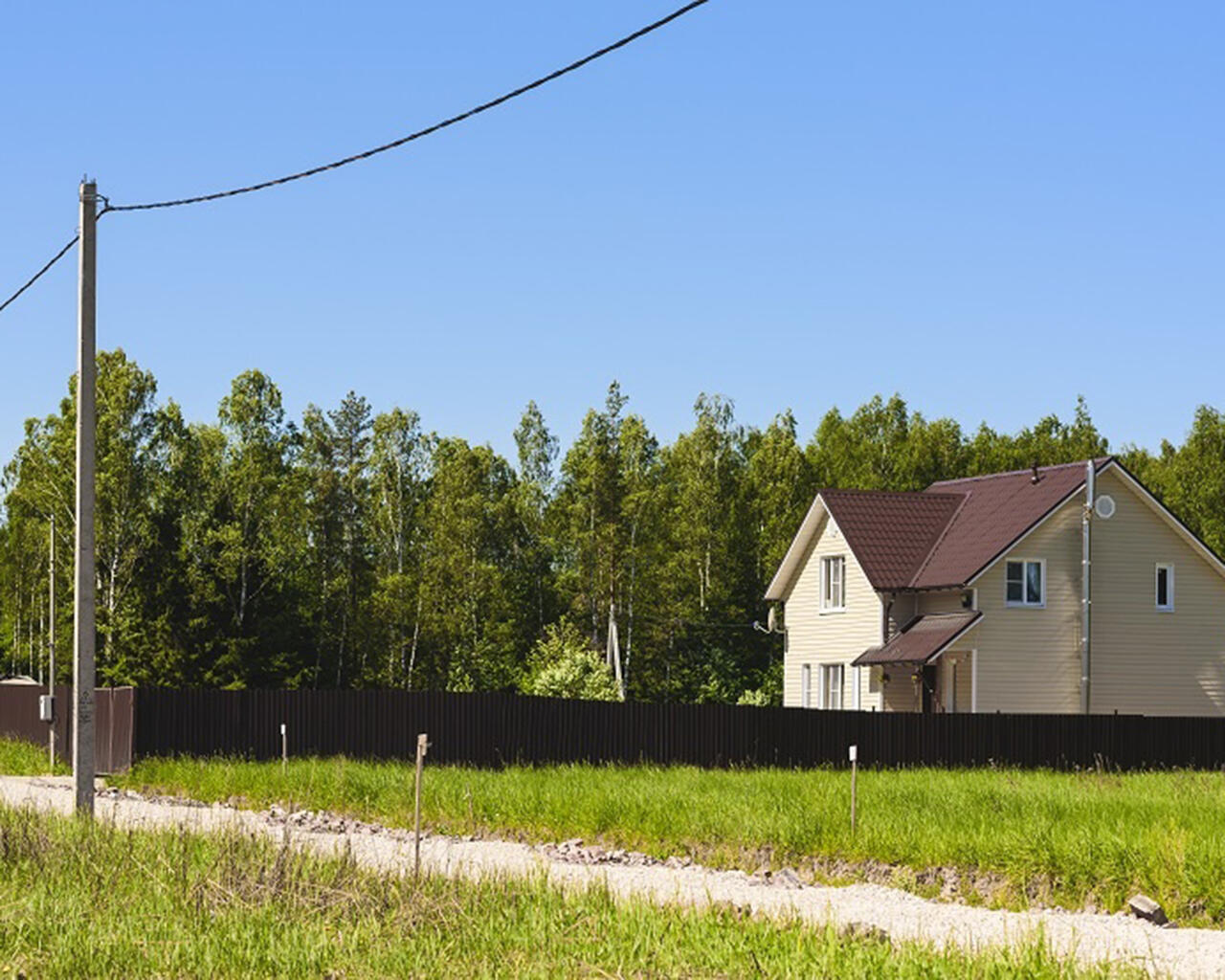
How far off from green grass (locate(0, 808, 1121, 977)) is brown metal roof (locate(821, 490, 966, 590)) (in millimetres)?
30217

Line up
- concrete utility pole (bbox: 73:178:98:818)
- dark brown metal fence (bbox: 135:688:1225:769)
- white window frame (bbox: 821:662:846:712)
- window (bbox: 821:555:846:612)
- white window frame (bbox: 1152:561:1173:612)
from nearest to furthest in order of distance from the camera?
concrete utility pole (bbox: 73:178:98:818) < dark brown metal fence (bbox: 135:688:1225:769) < white window frame (bbox: 1152:561:1173:612) < white window frame (bbox: 821:662:846:712) < window (bbox: 821:555:846:612)

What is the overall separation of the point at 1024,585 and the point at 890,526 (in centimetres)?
384

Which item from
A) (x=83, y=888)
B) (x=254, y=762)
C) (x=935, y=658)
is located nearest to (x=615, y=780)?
(x=254, y=762)

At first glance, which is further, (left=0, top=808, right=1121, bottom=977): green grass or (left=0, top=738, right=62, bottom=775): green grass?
(left=0, top=738, right=62, bottom=775): green grass

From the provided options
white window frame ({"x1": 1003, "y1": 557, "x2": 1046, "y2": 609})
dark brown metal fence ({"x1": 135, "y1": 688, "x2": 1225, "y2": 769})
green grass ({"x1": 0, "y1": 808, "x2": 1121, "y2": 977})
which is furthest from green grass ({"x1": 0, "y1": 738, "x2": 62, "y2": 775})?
green grass ({"x1": 0, "y1": 808, "x2": 1121, "y2": 977})

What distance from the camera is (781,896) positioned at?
16.3 metres

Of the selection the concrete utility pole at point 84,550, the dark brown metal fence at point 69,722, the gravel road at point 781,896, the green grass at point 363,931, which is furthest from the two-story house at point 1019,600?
the green grass at point 363,931

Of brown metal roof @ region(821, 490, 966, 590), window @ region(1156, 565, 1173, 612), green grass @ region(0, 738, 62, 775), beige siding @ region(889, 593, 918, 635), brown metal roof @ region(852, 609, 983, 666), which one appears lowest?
green grass @ region(0, 738, 62, 775)

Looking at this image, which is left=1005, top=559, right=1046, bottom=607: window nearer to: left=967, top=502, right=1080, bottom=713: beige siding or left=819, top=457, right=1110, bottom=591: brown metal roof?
left=967, top=502, right=1080, bottom=713: beige siding

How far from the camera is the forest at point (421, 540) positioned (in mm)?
56719

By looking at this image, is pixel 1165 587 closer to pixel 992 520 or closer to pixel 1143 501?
pixel 1143 501

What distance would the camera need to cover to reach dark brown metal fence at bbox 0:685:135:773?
32.1 m

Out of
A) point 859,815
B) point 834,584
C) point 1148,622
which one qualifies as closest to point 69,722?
point 834,584

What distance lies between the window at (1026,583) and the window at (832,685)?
5.11 m
